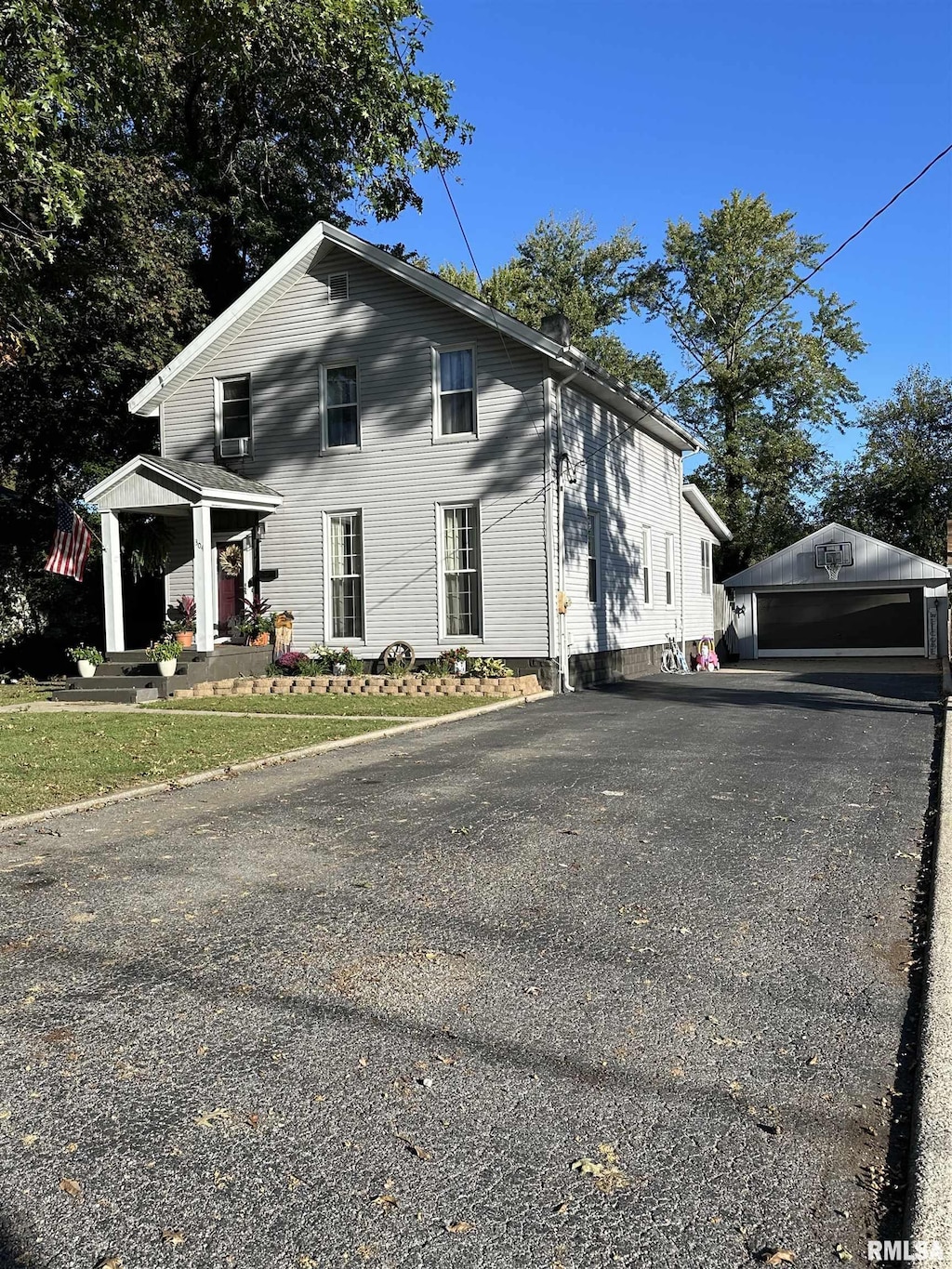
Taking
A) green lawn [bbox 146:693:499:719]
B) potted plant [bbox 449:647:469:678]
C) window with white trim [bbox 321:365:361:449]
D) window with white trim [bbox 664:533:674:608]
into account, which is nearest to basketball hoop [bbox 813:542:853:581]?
window with white trim [bbox 664:533:674:608]

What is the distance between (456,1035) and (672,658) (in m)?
20.5

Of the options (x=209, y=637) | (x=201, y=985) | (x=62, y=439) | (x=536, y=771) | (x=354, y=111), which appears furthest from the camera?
(x=62, y=439)

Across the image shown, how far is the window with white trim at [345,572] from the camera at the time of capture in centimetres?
1791

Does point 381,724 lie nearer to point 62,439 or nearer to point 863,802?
point 863,802

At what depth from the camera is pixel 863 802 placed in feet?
22.7

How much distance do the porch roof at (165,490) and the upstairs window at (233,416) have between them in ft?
5.11

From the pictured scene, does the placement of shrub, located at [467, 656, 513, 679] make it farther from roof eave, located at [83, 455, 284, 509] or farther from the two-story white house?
roof eave, located at [83, 455, 284, 509]

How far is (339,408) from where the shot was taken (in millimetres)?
17969

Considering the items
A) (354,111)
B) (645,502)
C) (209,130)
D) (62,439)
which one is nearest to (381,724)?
(645,502)

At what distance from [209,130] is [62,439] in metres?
9.11

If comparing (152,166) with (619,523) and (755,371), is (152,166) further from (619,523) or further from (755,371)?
(755,371)

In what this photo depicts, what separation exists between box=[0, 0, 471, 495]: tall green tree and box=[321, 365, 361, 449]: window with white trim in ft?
14.9

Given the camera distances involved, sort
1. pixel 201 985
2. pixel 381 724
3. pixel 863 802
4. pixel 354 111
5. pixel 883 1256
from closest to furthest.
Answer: pixel 883 1256
pixel 201 985
pixel 863 802
pixel 381 724
pixel 354 111

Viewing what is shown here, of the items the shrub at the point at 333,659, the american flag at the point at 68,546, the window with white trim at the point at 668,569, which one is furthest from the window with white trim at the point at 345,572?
the window with white trim at the point at 668,569
